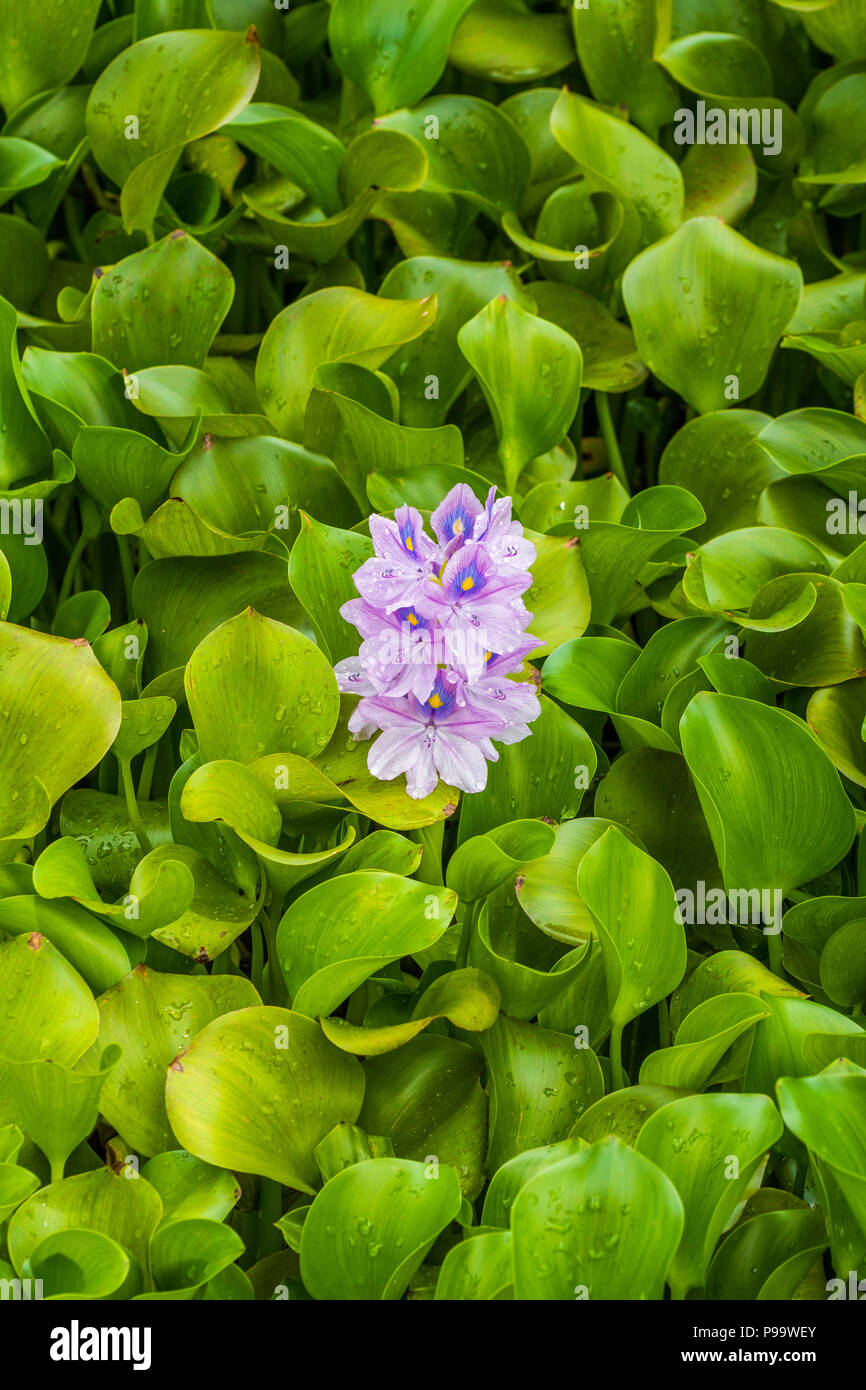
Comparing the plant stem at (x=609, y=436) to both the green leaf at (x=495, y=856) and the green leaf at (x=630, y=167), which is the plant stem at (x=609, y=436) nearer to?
the green leaf at (x=630, y=167)

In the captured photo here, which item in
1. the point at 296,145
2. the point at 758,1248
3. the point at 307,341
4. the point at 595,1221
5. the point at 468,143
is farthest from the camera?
the point at 468,143

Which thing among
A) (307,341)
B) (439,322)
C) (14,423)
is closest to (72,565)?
(14,423)

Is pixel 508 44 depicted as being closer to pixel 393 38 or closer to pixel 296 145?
pixel 393 38

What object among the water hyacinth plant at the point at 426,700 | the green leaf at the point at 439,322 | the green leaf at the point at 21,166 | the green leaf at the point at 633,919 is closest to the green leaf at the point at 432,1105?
the water hyacinth plant at the point at 426,700

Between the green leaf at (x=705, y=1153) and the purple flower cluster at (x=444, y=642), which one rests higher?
the purple flower cluster at (x=444, y=642)

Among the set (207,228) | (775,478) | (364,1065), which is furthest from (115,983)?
(207,228)

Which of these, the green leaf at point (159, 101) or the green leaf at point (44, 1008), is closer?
the green leaf at point (44, 1008)
